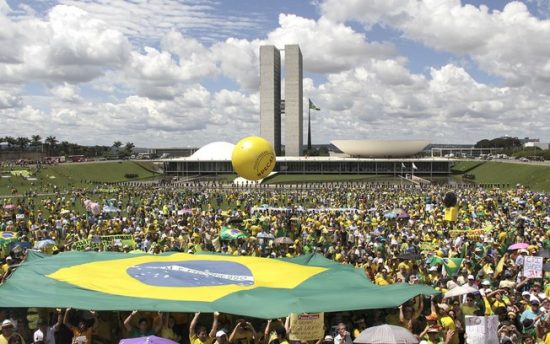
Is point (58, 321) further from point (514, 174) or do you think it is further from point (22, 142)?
point (22, 142)

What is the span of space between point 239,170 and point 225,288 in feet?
35.5

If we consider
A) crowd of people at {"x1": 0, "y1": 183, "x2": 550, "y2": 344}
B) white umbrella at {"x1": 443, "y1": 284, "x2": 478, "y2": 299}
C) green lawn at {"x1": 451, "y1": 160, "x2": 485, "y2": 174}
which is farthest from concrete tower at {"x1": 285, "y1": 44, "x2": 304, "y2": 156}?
white umbrella at {"x1": 443, "y1": 284, "x2": 478, "y2": 299}

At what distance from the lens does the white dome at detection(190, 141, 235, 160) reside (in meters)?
97.5

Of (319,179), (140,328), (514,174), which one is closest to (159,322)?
(140,328)

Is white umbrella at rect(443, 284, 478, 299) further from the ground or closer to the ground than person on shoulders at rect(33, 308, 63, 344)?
further from the ground

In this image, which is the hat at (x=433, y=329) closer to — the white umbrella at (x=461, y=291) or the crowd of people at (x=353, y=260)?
the crowd of people at (x=353, y=260)

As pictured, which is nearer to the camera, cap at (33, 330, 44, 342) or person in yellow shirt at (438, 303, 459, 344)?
cap at (33, 330, 44, 342)

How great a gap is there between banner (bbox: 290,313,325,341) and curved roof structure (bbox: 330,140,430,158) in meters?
97.0

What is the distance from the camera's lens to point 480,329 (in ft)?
23.5

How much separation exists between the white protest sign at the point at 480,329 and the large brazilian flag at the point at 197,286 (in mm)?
1770

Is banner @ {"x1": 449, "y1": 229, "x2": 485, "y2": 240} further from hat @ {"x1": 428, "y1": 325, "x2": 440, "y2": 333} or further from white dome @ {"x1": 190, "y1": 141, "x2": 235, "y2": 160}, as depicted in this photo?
white dome @ {"x1": 190, "y1": 141, "x2": 235, "y2": 160}

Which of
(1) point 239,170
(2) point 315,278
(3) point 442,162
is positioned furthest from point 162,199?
(3) point 442,162

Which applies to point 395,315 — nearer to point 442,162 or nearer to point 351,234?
point 351,234

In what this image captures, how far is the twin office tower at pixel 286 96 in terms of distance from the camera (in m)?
111
